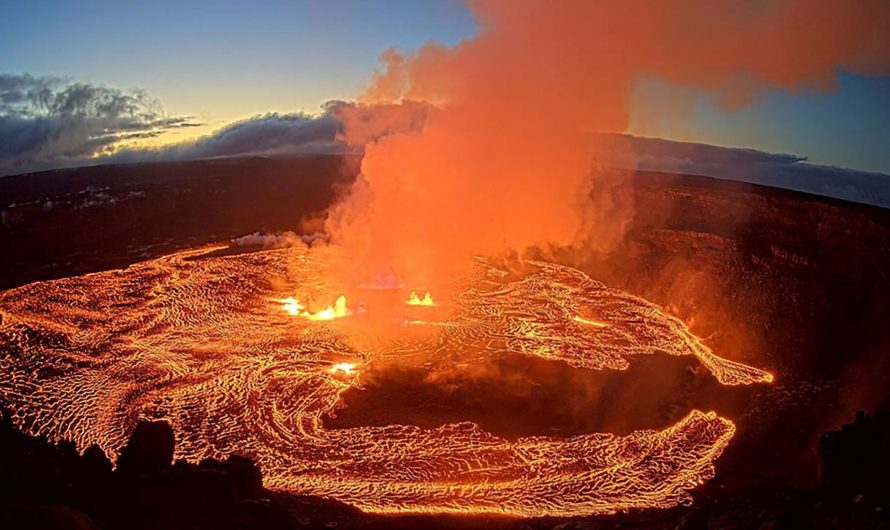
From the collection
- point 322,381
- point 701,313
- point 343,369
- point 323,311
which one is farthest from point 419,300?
point 701,313

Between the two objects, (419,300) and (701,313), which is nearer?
(701,313)

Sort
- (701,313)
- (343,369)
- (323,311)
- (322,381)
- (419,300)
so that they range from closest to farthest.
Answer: (322,381)
(343,369)
(323,311)
(701,313)
(419,300)

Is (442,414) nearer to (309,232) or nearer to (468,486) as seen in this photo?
(468,486)

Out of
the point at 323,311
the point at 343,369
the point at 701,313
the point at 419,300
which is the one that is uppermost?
the point at 701,313

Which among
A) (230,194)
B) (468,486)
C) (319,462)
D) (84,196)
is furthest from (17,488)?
(230,194)

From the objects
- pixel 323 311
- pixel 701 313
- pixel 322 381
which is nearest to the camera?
pixel 322 381

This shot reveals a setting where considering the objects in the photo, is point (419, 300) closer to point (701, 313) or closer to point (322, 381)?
point (322, 381)

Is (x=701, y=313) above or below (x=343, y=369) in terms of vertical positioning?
above

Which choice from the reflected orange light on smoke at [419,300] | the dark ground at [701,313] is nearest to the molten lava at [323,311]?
the reflected orange light on smoke at [419,300]
